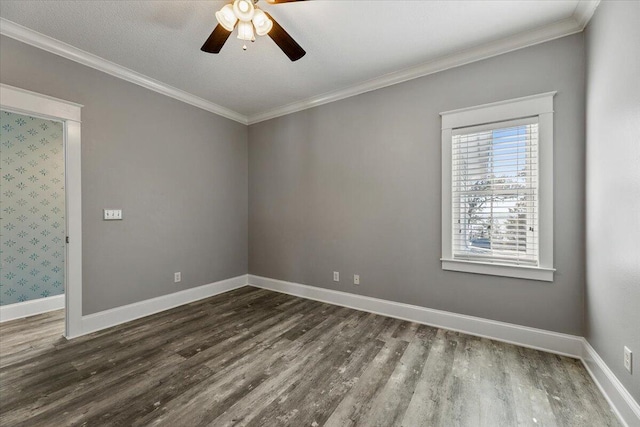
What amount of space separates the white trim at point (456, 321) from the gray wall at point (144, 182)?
1.49 metres

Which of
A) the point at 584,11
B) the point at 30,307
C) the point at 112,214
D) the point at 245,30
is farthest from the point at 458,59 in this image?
the point at 30,307

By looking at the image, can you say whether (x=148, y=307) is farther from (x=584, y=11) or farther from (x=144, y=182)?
(x=584, y=11)

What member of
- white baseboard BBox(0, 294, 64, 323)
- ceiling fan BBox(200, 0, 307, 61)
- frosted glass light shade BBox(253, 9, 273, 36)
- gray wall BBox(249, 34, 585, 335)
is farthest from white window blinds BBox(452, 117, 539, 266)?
white baseboard BBox(0, 294, 64, 323)

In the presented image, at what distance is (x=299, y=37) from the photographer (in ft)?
8.04

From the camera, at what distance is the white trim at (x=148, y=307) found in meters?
2.74

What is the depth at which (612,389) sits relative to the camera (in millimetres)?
1687

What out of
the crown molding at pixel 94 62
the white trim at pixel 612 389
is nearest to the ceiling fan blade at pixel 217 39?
the crown molding at pixel 94 62

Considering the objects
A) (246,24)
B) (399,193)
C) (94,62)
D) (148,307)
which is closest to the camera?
(246,24)

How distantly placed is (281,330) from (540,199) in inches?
109

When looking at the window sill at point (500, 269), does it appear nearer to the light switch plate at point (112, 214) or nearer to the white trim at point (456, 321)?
the white trim at point (456, 321)

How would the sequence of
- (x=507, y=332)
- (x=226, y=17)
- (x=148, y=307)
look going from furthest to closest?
1. (x=148, y=307)
2. (x=507, y=332)
3. (x=226, y=17)

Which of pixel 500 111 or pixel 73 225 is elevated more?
pixel 500 111

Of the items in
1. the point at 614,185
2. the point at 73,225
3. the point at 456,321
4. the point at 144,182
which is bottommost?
the point at 456,321

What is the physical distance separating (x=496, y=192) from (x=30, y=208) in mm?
5363
